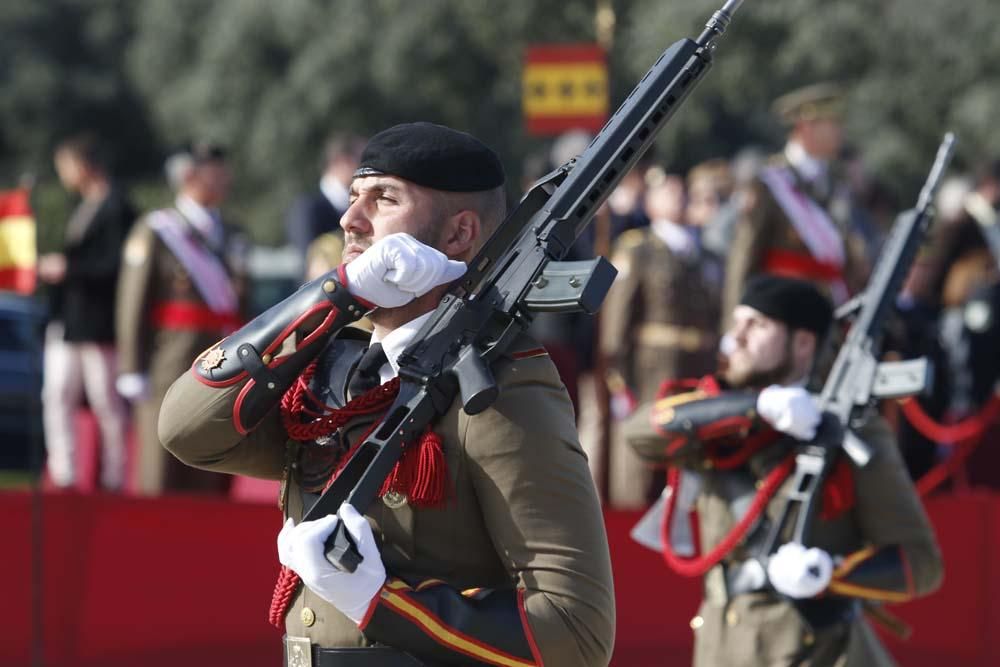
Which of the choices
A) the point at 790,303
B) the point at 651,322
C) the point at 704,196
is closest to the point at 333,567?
the point at 790,303

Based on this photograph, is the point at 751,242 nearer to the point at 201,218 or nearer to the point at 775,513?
the point at 201,218

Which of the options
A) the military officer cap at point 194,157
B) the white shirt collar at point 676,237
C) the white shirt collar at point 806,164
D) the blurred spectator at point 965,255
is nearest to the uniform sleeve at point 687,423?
the white shirt collar at point 806,164

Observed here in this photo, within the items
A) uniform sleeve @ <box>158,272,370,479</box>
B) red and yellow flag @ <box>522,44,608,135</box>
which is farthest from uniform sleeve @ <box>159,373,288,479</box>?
red and yellow flag @ <box>522,44,608,135</box>

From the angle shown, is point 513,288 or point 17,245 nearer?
point 513,288

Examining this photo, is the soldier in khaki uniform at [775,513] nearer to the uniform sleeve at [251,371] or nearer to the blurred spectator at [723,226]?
the uniform sleeve at [251,371]

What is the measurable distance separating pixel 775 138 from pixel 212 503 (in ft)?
51.4

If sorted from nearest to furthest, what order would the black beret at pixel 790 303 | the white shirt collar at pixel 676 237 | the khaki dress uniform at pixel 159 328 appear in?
the black beret at pixel 790 303 → the khaki dress uniform at pixel 159 328 → the white shirt collar at pixel 676 237

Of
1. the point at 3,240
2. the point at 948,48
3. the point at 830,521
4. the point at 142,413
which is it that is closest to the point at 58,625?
the point at 3,240

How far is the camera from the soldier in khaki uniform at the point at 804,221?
809cm

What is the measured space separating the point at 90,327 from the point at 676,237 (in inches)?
122

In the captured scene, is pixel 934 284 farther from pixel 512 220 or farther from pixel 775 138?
pixel 775 138

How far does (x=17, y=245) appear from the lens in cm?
704

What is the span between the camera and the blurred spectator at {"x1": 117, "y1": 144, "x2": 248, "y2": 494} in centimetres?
856

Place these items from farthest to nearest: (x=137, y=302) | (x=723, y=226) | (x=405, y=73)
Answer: (x=405, y=73), (x=723, y=226), (x=137, y=302)
